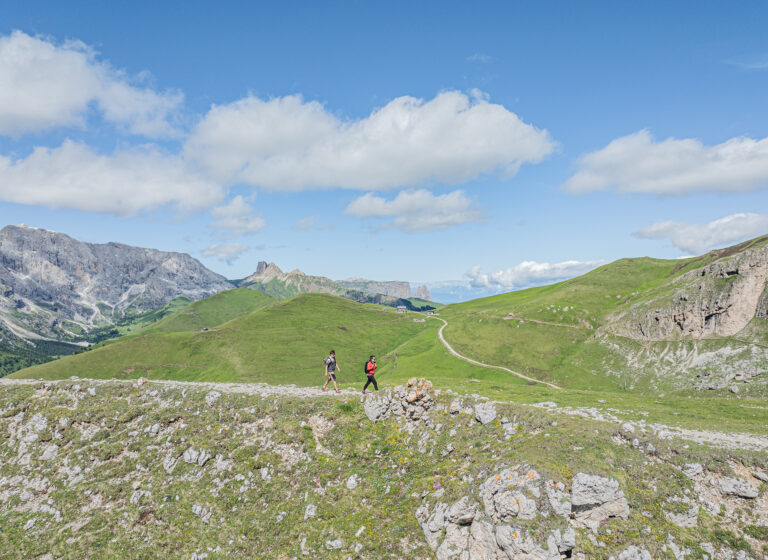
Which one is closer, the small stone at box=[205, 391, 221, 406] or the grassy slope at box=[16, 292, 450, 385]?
the small stone at box=[205, 391, 221, 406]

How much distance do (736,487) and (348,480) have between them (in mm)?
21651

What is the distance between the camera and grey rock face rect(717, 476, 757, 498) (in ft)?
54.8

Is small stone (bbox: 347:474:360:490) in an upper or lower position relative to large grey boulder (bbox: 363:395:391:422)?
lower

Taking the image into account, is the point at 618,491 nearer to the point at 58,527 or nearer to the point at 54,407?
the point at 58,527

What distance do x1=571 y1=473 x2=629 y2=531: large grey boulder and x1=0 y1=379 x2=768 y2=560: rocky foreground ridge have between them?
72 millimetres

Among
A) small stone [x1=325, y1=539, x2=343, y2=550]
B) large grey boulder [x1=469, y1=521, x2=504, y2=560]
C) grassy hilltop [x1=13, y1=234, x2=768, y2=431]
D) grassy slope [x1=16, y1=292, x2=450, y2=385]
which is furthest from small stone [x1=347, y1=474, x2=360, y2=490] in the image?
grassy slope [x1=16, y1=292, x2=450, y2=385]

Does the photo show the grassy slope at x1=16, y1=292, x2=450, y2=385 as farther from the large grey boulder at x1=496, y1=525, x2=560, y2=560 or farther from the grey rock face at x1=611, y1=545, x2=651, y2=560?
the grey rock face at x1=611, y1=545, x2=651, y2=560

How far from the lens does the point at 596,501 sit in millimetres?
17000

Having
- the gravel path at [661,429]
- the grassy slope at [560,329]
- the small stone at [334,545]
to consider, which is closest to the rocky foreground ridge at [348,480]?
the small stone at [334,545]

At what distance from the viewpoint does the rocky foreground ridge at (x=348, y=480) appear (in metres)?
16.7

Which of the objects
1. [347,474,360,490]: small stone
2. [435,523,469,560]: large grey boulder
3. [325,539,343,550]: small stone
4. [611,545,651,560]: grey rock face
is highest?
[611,545,651,560]: grey rock face

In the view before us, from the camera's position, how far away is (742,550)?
15.1 m

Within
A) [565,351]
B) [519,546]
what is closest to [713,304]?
[565,351]

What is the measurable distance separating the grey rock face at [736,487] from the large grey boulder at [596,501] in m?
5.17
